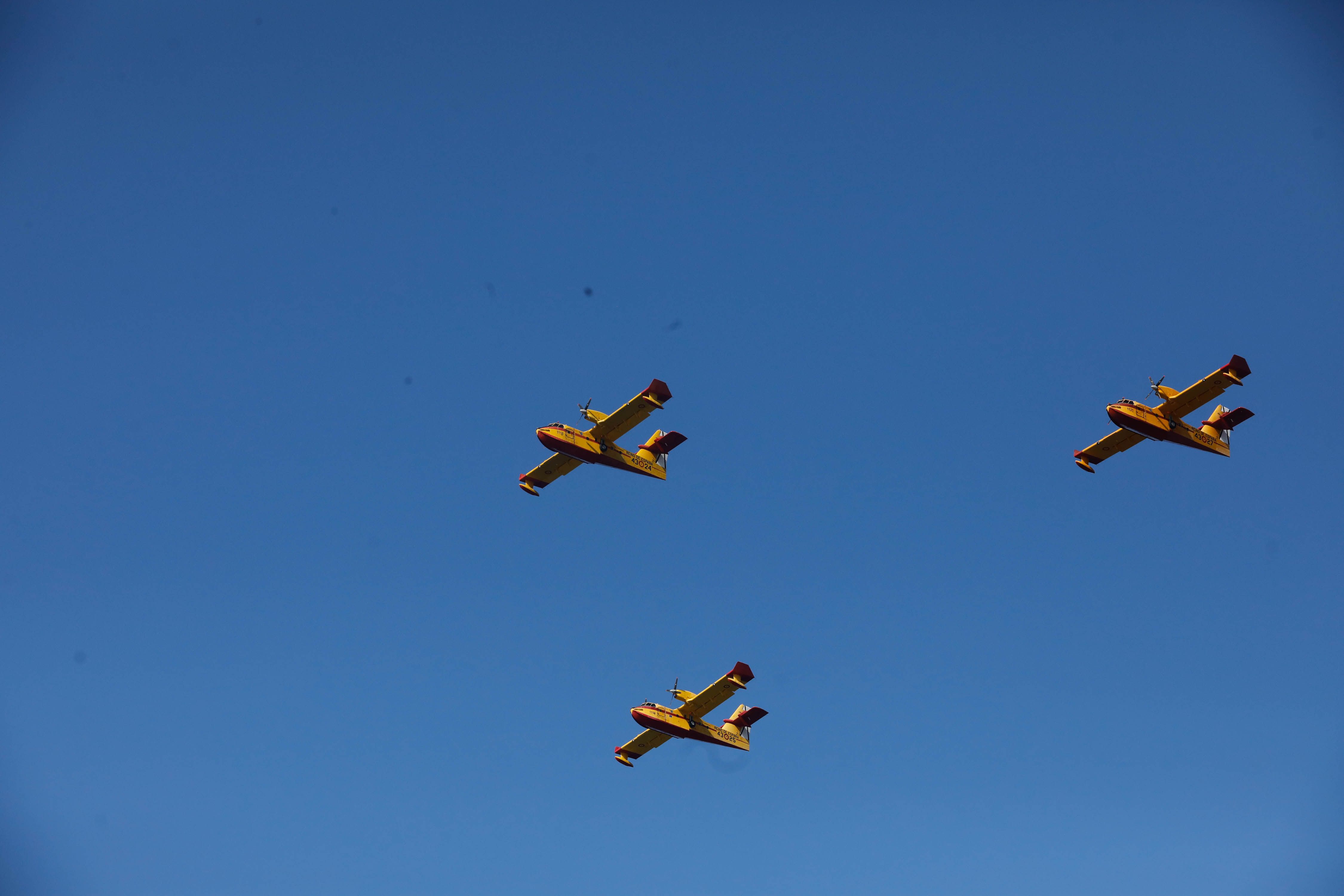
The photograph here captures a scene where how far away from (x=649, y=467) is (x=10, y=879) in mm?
120081

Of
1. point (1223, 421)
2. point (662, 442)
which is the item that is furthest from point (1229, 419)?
point (662, 442)

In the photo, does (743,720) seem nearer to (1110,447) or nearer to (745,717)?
(745,717)

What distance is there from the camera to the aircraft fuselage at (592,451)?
8181 centimetres

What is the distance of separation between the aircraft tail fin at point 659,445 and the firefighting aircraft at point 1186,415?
3399 centimetres

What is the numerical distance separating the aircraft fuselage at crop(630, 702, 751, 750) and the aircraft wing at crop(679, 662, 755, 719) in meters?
0.65

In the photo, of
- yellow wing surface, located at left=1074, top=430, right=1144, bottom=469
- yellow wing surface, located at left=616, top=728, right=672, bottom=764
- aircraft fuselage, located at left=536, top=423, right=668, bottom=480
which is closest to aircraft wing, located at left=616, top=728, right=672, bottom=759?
yellow wing surface, located at left=616, top=728, right=672, bottom=764

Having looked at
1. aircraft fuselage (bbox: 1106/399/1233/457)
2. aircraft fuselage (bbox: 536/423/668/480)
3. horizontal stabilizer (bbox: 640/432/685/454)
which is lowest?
aircraft fuselage (bbox: 536/423/668/480)

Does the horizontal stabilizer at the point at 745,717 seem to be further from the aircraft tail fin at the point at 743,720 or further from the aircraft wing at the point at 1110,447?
the aircraft wing at the point at 1110,447

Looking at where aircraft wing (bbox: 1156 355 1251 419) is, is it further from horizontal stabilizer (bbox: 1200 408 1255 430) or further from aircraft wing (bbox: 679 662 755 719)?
aircraft wing (bbox: 679 662 755 719)

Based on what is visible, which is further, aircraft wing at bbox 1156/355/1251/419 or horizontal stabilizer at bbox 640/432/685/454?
horizontal stabilizer at bbox 640/432/685/454

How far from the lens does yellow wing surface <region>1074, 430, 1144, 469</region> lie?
8850 centimetres

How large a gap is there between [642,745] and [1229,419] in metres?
55.2

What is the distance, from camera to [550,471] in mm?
90500

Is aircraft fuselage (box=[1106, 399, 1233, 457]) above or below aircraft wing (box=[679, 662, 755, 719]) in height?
above
